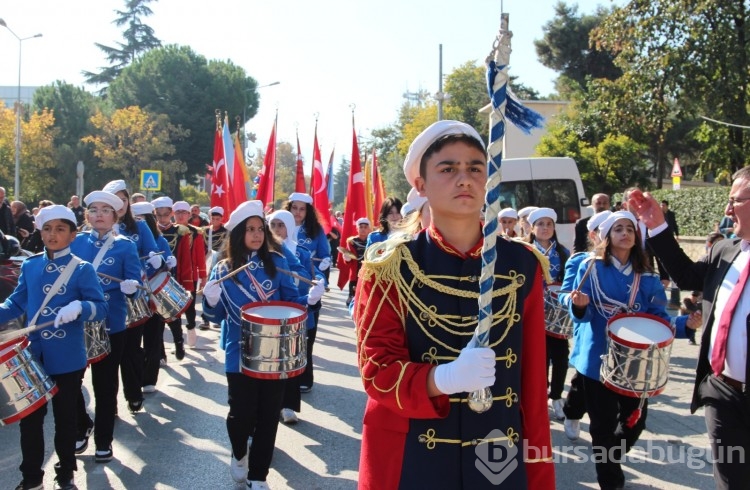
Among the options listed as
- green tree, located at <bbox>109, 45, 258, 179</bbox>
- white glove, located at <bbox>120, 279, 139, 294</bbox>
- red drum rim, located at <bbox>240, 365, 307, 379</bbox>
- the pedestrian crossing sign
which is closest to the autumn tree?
green tree, located at <bbox>109, 45, 258, 179</bbox>

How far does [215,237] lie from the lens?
14.4m

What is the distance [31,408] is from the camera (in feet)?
14.9

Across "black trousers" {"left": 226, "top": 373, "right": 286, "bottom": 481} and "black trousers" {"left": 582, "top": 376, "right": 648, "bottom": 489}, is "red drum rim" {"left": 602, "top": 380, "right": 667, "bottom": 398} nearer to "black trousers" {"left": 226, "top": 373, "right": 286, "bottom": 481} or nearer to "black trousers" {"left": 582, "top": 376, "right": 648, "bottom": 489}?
"black trousers" {"left": 582, "top": 376, "right": 648, "bottom": 489}

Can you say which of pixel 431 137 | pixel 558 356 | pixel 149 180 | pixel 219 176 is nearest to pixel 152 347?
pixel 558 356

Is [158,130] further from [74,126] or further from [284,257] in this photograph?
[284,257]

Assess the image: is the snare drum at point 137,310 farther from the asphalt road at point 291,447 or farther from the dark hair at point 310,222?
the dark hair at point 310,222

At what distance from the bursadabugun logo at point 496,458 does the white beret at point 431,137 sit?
996 mm

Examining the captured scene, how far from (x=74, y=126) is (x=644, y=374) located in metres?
54.4

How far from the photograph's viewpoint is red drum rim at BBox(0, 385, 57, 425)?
4445 millimetres

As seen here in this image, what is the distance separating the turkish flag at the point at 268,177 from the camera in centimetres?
1284

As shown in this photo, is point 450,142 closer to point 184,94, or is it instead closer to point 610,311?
point 610,311

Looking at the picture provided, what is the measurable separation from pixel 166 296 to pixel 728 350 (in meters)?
5.23

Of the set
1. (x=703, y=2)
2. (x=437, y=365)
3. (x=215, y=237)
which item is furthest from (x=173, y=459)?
(x=703, y=2)

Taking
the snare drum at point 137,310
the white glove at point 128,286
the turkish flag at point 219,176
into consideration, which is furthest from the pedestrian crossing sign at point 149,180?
the white glove at point 128,286
